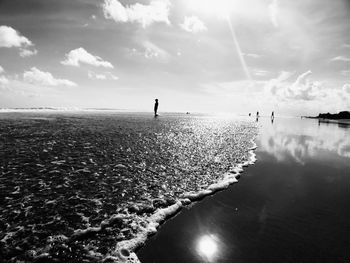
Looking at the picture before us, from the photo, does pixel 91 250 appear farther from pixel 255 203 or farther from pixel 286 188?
pixel 286 188

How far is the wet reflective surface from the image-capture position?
4.50m

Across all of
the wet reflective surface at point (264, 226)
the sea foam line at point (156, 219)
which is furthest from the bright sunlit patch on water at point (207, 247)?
the sea foam line at point (156, 219)

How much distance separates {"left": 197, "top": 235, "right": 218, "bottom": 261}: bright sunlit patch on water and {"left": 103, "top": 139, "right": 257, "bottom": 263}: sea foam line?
1298 mm

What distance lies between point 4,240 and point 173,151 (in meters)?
10.7

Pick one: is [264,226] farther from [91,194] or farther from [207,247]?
[91,194]

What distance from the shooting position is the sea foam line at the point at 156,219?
14.5ft

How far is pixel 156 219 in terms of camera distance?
5.96m

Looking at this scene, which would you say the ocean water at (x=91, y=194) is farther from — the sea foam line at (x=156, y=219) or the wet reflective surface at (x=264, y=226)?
the wet reflective surface at (x=264, y=226)

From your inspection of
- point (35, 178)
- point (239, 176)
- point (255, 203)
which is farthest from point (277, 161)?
point (35, 178)

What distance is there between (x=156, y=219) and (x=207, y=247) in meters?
1.81

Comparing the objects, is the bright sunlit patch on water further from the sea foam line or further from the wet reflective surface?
the sea foam line

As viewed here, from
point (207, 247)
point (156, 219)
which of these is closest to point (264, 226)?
point (207, 247)

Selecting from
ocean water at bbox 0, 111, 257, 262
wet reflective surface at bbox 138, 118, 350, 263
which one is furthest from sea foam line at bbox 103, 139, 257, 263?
wet reflective surface at bbox 138, 118, 350, 263

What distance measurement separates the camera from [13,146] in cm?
1359
